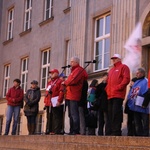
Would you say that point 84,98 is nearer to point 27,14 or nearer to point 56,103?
point 56,103

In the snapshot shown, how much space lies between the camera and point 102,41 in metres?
16.7

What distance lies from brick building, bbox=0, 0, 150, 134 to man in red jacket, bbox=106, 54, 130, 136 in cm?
455

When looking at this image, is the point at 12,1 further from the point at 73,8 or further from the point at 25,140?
the point at 25,140

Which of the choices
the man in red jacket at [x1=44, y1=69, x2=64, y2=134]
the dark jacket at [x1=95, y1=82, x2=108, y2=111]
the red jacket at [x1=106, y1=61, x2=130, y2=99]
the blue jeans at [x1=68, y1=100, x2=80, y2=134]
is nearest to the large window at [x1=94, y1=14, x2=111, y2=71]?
the man in red jacket at [x1=44, y1=69, x2=64, y2=134]

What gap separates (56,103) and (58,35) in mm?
8832

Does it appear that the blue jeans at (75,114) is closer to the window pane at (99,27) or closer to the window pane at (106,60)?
the window pane at (106,60)

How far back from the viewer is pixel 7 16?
26.1 metres

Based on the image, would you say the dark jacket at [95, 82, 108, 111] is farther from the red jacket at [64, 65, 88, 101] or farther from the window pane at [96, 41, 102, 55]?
the window pane at [96, 41, 102, 55]

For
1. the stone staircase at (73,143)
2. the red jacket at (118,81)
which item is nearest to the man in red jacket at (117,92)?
the red jacket at (118,81)

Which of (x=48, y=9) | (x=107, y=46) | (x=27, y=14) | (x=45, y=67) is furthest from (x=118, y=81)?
(x=27, y=14)

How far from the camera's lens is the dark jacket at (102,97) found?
34.9 ft

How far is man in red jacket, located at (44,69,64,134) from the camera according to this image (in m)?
11.3

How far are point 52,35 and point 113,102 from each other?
1137 cm

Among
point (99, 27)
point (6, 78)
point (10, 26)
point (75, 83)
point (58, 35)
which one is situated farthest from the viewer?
point (10, 26)
